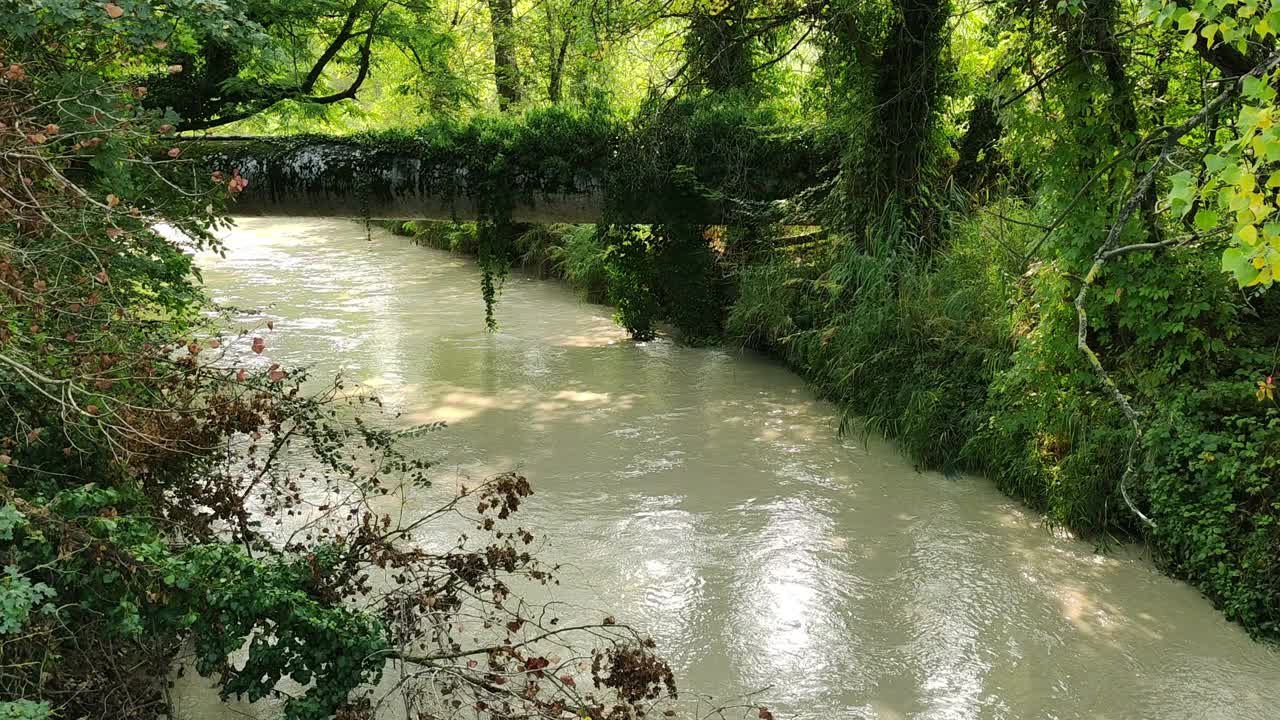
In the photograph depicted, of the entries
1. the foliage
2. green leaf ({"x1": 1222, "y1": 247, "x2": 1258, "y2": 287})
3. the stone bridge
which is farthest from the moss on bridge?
green leaf ({"x1": 1222, "y1": 247, "x2": 1258, "y2": 287})

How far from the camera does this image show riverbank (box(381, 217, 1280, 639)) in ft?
17.1

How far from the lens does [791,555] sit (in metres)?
5.96

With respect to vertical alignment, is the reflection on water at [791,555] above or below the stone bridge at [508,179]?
below

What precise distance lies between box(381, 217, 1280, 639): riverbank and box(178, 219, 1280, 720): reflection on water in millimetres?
239

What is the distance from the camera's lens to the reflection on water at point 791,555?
4.70m

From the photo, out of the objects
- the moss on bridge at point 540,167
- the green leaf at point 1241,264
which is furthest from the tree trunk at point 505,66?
the green leaf at point 1241,264

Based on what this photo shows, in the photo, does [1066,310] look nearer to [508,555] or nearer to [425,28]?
[508,555]

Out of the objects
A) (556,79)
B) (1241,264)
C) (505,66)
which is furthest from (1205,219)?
(505,66)

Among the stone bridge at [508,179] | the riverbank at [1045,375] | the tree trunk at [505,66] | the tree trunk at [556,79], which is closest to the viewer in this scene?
the riverbank at [1045,375]

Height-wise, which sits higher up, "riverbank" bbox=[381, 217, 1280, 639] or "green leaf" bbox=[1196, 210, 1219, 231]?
"green leaf" bbox=[1196, 210, 1219, 231]

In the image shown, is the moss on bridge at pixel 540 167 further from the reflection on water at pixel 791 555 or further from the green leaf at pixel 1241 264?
the green leaf at pixel 1241 264

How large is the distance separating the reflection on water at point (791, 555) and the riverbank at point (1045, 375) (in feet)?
0.78

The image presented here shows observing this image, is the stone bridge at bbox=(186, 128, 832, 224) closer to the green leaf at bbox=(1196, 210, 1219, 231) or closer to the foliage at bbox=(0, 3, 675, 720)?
the foliage at bbox=(0, 3, 675, 720)

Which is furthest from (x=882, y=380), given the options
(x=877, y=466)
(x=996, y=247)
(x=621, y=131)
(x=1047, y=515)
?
(x=621, y=131)
